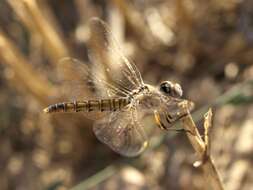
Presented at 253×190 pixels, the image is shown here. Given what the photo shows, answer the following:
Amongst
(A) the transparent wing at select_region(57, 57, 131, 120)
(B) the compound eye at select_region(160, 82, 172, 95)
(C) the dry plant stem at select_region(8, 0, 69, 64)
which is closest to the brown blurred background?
(C) the dry plant stem at select_region(8, 0, 69, 64)

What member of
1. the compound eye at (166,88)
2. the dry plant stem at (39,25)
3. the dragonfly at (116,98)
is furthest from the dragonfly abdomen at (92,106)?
the dry plant stem at (39,25)

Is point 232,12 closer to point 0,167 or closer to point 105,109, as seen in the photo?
point 105,109

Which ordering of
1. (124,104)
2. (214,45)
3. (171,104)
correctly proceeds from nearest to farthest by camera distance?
(171,104)
(124,104)
(214,45)

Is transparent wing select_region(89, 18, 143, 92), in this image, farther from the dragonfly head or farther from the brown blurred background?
the brown blurred background

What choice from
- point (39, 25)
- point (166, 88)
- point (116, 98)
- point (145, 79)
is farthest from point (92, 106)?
point (145, 79)

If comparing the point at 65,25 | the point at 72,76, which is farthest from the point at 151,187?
the point at 65,25

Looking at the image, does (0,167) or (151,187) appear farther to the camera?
(0,167)

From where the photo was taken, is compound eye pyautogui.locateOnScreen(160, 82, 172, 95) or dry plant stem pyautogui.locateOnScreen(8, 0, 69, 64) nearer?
compound eye pyautogui.locateOnScreen(160, 82, 172, 95)
